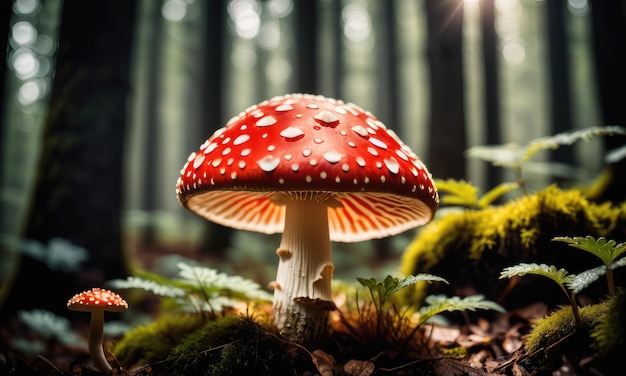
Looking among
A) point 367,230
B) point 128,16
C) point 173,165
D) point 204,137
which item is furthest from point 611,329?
point 173,165

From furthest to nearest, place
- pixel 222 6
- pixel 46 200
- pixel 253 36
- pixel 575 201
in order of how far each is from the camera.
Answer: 1. pixel 253 36
2. pixel 222 6
3. pixel 46 200
4. pixel 575 201

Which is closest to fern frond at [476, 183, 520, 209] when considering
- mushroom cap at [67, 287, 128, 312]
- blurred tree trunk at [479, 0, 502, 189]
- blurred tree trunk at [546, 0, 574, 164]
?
mushroom cap at [67, 287, 128, 312]

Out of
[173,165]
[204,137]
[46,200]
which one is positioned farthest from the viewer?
[173,165]

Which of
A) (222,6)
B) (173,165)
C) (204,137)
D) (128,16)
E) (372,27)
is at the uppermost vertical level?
(372,27)

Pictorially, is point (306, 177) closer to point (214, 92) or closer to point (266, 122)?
point (266, 122)

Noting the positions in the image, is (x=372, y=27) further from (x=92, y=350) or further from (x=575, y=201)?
(x=92, y=350)

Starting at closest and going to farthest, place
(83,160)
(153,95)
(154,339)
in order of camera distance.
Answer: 1. (154,339)
2. (83,160)
3. (153,95)

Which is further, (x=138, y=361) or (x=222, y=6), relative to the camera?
(x=222, y=6)

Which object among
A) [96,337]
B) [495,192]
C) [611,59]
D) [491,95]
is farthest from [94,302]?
[491,95]
